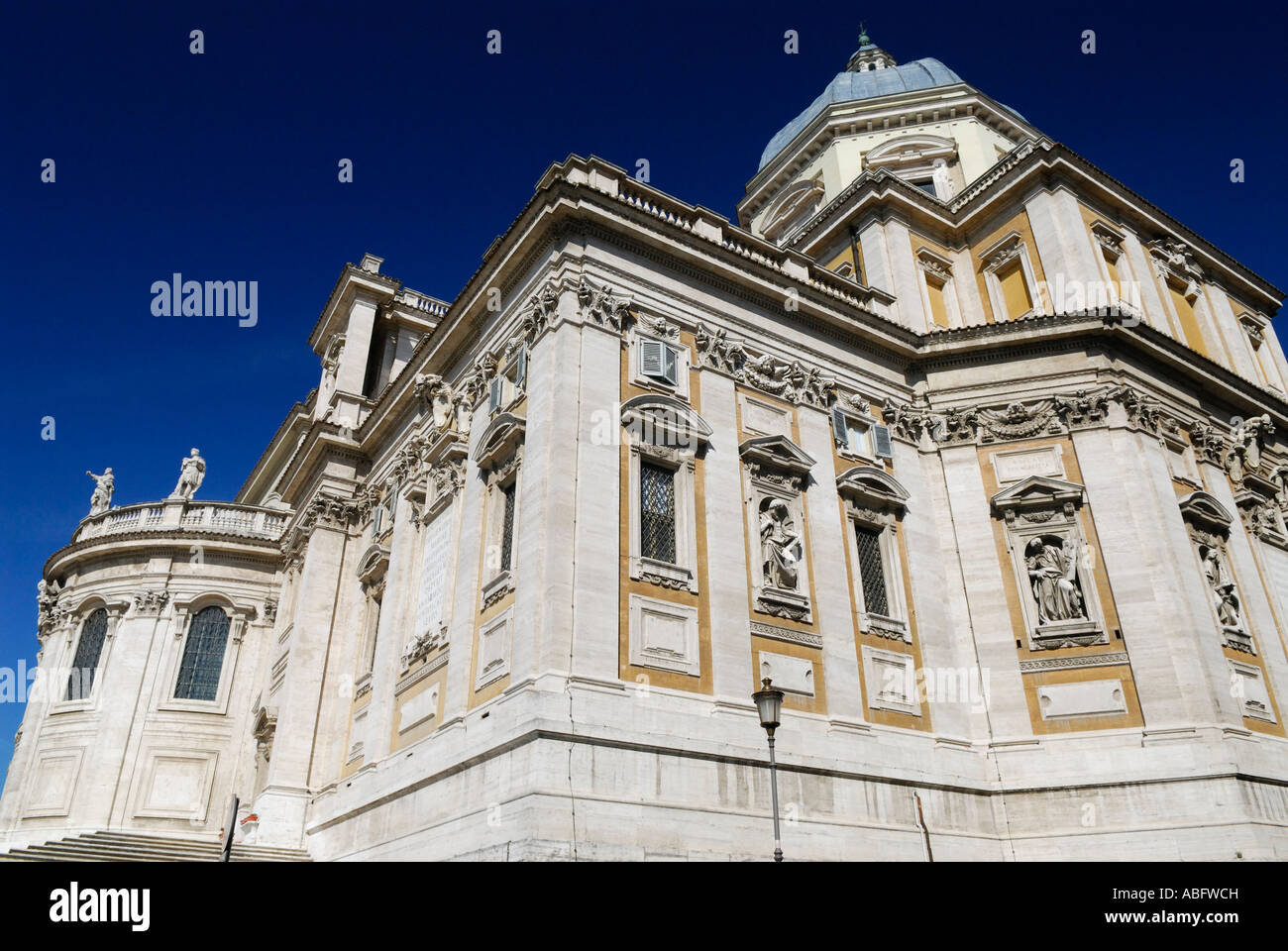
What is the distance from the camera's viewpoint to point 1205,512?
2117cm

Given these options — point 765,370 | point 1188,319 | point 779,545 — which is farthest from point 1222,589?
point 765,370

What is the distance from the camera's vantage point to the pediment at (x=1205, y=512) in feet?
68.5

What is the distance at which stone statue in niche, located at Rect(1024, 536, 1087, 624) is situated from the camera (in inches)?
765

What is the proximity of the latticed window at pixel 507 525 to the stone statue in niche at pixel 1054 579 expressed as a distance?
11141 mm

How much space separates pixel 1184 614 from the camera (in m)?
18.5

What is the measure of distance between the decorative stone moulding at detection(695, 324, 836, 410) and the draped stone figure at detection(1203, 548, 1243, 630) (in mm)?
9059

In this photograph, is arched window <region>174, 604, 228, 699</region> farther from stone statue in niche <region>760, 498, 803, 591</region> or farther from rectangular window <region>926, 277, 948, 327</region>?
rectangular window <region>926, 277, 948, 327</region>

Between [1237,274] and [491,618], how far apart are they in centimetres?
2607

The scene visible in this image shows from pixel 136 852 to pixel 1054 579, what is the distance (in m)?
19.7

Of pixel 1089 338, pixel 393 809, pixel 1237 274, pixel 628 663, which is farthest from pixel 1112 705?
pixel 1237 274

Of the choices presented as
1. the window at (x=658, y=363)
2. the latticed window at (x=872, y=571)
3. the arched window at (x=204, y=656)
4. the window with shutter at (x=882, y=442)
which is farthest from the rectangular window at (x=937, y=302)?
the arched window at (x=204, y=656)

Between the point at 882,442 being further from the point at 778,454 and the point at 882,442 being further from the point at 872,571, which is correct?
the point at 778,454

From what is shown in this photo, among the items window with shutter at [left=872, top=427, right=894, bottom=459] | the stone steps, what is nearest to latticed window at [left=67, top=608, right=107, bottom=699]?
the stone steps
